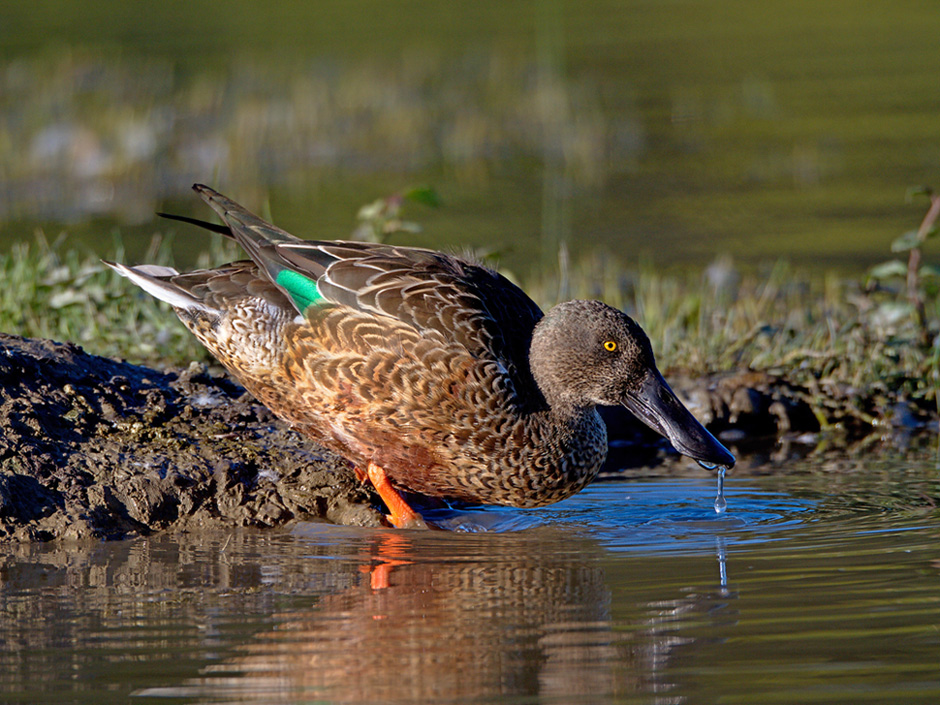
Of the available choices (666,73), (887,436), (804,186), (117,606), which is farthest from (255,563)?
(666,73)

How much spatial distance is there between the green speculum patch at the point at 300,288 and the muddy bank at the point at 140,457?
27.8 inches

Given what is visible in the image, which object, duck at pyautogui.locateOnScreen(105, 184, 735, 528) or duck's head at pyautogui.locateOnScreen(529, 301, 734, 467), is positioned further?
duck's head at pyautogui.locateOnScreen(529, 301, 734, 467)

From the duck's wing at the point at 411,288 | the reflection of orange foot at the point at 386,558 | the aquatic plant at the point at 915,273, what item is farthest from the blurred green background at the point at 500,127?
the reflection of orange foot at the point at 386,558

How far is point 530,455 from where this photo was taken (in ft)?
15.9

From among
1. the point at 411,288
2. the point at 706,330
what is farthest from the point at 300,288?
the point at 706,330

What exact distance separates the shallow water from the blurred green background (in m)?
3.09

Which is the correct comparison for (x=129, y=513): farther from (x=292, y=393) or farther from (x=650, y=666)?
(x=650, y=666)

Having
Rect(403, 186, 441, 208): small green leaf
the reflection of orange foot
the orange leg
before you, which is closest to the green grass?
Rect(403, 186, 441, 208): small green leaf

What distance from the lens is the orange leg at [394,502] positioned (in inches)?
199

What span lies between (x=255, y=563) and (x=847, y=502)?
7.16ft

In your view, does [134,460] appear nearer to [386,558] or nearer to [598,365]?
[386,558]

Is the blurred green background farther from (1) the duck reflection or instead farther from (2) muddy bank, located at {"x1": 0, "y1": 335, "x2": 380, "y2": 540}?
(1) the duck reflection

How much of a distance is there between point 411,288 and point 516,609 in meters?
1.35

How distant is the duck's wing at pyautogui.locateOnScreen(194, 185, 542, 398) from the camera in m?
4.79
